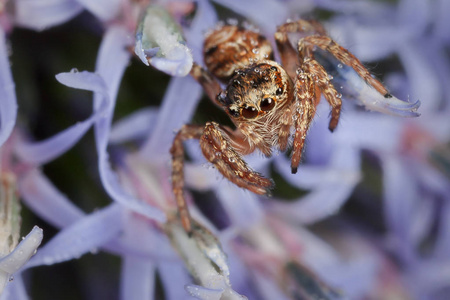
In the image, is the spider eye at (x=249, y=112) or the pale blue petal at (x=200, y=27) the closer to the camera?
the spider eye at (x=249, y=112)

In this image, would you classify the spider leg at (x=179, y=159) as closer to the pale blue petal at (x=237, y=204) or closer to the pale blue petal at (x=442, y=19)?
the pale blue petal at (x=237, y=204)

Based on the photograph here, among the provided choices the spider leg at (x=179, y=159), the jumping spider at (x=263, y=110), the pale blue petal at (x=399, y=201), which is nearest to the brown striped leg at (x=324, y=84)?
the jumping spider at (x=263, y=110)

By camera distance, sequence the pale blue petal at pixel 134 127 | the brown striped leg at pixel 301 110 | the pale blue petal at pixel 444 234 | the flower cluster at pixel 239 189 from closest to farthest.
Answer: the brown striped leg at pixel 301 110 → the flower cluster at pixel 239 189 → the pale blue petal at pixel 134 127 → the pale blue petal at pixel 444 234

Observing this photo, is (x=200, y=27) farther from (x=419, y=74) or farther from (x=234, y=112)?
(x=419, y=74)

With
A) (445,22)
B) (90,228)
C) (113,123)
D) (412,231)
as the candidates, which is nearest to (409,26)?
(445,22)

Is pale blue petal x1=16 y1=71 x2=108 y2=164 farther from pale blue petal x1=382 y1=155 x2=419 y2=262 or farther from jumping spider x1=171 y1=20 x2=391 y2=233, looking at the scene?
pale blue petal x1=382 y1=155 x2=419 y2=262

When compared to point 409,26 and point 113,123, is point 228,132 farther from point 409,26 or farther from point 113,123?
point 409,26

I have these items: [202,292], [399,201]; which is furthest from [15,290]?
[399,201]
